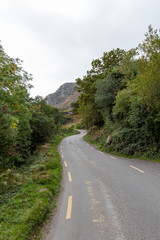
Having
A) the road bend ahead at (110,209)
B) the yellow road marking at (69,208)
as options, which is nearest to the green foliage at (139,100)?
the road bend ahead at (110,209)

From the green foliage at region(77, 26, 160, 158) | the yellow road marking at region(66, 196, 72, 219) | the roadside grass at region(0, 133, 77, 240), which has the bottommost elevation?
the yellow road marking at region(66, 196, 72, 219)

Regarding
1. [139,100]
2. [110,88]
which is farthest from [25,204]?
[110,88]

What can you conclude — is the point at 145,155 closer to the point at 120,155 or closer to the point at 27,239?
the point at 120,155

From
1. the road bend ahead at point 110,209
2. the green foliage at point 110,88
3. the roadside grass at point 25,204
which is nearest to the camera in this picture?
the road bend ahead at point 110,209

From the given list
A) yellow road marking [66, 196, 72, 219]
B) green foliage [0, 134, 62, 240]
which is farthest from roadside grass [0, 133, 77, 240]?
yellow road marking [66, 196, 72, 219]

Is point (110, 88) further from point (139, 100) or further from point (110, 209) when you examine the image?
point (110, 209)

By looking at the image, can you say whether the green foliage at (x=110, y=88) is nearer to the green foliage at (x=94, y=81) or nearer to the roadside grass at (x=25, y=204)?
the green foliage at (x=94, y=81)

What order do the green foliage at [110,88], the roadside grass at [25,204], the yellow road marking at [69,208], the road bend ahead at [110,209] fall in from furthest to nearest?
the green foliage at [110,88] < the yellow road marking at [69,208] < the roadside grass at [25,204] < the road bend ahead at [110,209]

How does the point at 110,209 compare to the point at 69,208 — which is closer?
the point at 110,209

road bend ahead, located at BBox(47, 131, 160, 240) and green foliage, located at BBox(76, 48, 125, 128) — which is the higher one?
green foliage, located at BBox(76, 48, 125, 128)

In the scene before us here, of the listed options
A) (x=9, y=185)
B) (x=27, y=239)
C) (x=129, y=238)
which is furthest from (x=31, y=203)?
(x=129, y=238)

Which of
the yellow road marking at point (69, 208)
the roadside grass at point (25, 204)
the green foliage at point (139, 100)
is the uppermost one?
the green foliage at point (139, 100)

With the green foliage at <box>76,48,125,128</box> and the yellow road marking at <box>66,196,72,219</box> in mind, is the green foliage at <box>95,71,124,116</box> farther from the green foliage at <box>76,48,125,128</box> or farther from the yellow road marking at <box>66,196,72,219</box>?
the yellow road marking at <box>66,196,72,219</box>

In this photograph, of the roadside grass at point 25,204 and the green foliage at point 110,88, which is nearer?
the roadside grass at point 25,204
